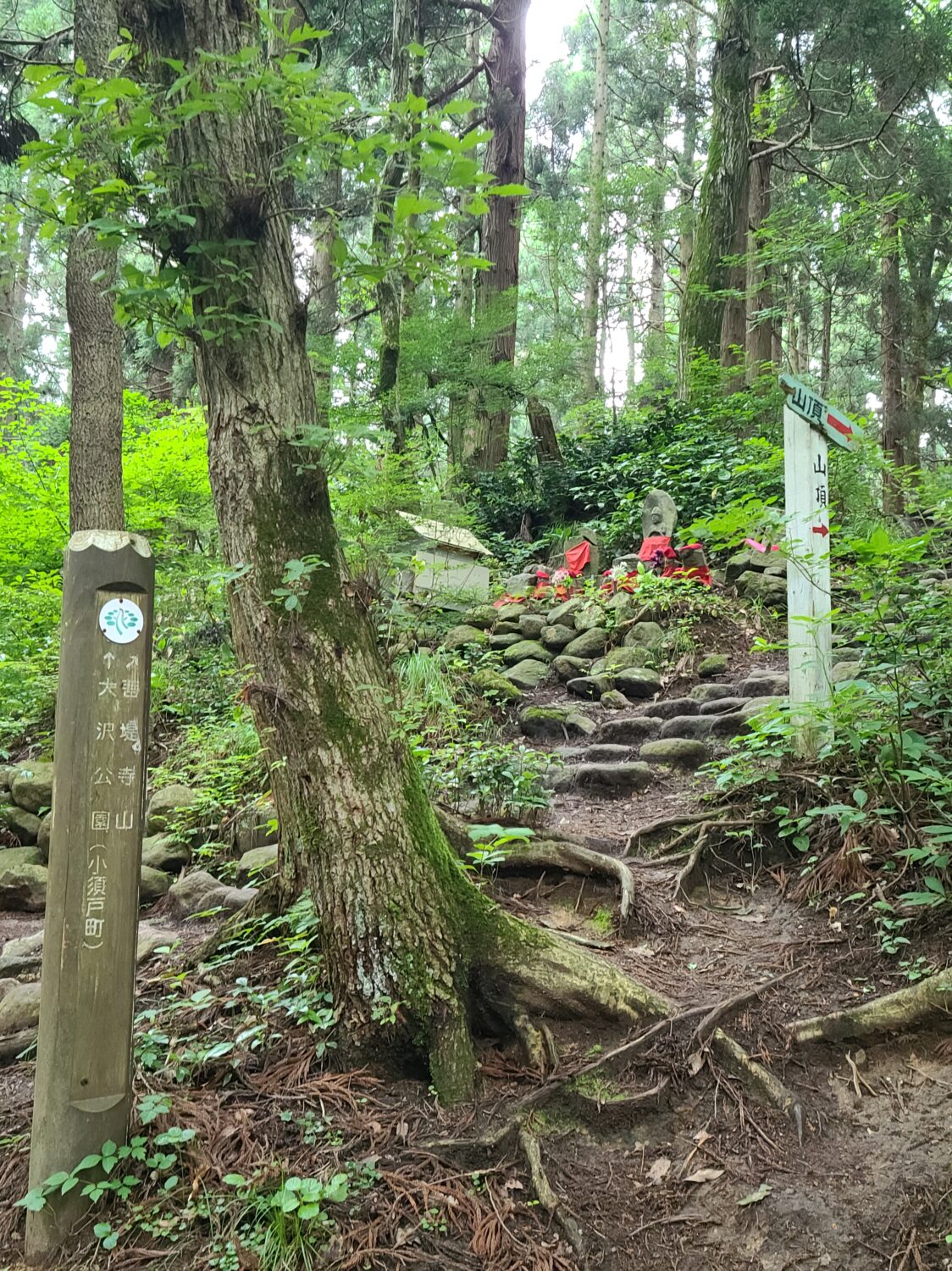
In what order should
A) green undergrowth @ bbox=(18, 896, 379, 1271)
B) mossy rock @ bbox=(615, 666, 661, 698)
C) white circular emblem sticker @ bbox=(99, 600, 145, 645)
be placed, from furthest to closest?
mossy rock @ bbox=(615, 666, 661, 698)
white circular emblem sticker @ bbox=(99, 600, 145, 645)
green undergrowth @ bbox=(18, 896, 379, 1271)

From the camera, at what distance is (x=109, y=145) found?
2391 millimetres

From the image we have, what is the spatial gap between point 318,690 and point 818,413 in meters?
3.18

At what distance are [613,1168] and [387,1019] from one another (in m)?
0.83

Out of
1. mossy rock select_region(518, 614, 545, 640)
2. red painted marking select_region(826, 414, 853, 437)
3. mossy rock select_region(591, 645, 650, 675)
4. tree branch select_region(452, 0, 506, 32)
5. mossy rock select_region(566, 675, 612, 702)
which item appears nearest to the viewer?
red painted marking select_region(826, 414, 853, 437)

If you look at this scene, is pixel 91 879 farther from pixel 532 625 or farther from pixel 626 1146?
pixel 532 625

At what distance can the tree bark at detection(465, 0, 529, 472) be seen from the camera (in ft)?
42.2

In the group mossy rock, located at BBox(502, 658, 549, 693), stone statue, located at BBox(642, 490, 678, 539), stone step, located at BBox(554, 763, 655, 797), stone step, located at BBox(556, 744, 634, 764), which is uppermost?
stone statue, located at BBox(642, 490, 678, 539)

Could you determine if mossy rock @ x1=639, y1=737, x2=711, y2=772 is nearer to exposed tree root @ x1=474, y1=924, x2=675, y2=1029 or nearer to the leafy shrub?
exposed tree root @ x1=474, y1=924, x2=675, y2=1029

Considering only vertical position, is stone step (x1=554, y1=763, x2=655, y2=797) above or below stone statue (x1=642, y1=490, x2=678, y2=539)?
below

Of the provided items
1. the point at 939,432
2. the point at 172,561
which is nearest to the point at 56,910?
the point at 172,561

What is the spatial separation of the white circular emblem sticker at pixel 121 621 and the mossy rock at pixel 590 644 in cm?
647

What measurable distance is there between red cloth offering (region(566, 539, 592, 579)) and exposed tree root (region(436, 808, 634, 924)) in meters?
6.72

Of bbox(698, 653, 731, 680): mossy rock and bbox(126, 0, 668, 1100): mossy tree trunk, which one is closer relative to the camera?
bbox(126, 0, 668, 1100): mossy tree trunk

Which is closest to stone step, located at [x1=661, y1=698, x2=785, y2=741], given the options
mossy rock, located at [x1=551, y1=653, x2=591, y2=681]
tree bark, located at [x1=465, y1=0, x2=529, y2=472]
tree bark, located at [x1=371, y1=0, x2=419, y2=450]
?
mossy rock, located at [x1=551, y1=653, x2=591, y2=681]
